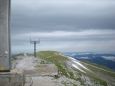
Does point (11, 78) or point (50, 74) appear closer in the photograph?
point (11, 78)

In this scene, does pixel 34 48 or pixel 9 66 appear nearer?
pixel 9 66

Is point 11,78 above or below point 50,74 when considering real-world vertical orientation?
above

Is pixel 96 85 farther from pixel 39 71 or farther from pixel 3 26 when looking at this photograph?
pixel 3 26

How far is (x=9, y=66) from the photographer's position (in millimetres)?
11094

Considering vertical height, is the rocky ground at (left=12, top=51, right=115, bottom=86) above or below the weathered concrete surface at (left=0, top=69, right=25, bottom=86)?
below

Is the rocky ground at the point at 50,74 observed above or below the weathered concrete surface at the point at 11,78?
below

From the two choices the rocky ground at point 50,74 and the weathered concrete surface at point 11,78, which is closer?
the weathered concrete surface at point 11,78

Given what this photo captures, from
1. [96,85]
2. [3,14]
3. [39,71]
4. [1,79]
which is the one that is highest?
[3,14]

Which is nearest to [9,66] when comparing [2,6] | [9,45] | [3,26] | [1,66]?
[1,66]

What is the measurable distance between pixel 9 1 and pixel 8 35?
1.94m

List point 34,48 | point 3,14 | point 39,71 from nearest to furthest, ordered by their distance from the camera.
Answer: point 3,14 → point 39,71 → point 34,48

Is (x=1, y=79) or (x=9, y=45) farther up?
(x=9, y=45)

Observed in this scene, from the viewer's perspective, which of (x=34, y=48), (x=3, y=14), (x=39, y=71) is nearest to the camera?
(x=3, y=14)

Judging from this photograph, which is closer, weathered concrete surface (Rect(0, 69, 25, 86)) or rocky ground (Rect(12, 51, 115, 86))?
weathered concrete surface (Rect(0, 69, 25, 86))
